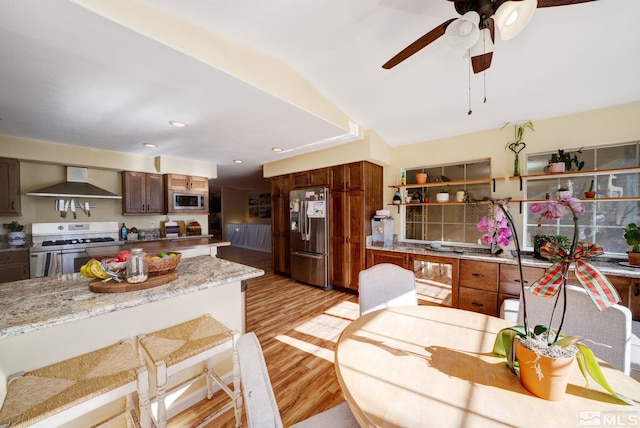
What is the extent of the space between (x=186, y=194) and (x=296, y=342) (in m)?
3.62

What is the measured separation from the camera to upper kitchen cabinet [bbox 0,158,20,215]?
3.08 m

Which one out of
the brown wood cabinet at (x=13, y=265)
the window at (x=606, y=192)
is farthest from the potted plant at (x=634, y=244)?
the brown wood cabinet at (x=13, y=265)

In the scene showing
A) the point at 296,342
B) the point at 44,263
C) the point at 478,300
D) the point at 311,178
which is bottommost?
the point at 296,342

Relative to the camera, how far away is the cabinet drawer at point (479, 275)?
2561 millimetres

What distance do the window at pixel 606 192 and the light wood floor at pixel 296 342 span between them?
280 cm

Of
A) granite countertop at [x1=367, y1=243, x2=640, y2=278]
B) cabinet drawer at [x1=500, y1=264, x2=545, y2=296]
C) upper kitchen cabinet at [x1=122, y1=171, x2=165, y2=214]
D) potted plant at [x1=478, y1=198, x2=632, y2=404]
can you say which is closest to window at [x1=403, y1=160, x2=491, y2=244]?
granite countertop at [x1=367, y1=243, x2=640, y2=278]

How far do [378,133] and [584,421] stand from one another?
345 centimetres

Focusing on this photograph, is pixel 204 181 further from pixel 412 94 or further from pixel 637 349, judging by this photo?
pixel 637 349

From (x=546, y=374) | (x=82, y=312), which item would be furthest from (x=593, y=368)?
(x=82, y=312)

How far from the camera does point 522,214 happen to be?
9.47 ft

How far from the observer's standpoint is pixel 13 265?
2945 mm

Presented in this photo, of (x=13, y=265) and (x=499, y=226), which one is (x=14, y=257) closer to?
(x=13, y=265)

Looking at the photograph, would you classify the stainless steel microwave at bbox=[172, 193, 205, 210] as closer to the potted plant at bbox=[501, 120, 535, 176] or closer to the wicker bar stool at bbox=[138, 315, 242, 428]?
the wicker bar stool at bbox=[138, 315, 242, 428]

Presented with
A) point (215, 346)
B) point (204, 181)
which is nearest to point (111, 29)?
point (215, 346)
